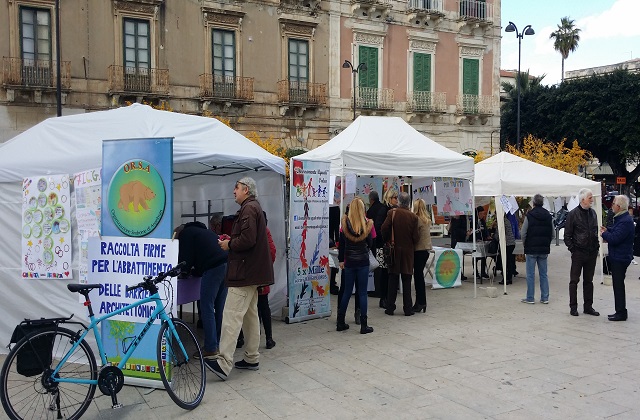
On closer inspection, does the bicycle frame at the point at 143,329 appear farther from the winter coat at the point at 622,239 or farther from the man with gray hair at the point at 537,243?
the man with gray hair at the point at 537,243

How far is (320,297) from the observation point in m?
8.48

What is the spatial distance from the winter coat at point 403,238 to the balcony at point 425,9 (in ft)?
61.9

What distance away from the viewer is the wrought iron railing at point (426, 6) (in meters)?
25.4

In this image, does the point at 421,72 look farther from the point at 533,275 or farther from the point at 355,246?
the point at 355,246

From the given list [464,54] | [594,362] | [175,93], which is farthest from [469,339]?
[464,54]

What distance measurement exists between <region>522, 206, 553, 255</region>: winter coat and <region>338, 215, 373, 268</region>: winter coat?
3.43m

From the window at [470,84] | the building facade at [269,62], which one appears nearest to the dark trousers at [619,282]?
the building facade at [269,62]

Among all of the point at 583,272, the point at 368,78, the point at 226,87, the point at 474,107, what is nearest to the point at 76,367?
the point at 583,272

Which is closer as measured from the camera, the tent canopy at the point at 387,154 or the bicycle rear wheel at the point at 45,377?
the bicycle rear wheel at the point at 45,377

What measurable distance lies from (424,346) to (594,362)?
188 centimetres

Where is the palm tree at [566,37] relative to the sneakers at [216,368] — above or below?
above

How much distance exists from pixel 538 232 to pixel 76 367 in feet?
24.2

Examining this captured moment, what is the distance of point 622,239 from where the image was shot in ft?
26.6

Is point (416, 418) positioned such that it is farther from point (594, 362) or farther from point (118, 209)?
point (118, 209)
